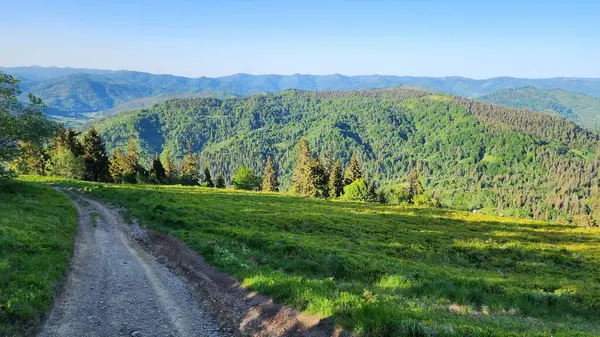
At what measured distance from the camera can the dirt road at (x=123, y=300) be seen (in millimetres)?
11086

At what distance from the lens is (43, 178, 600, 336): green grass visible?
10.7m

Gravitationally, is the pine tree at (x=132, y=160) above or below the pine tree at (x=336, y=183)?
above

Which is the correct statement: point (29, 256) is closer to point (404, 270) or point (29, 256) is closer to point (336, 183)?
point (404, 270)

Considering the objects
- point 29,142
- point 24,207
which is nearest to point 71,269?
point 24,207

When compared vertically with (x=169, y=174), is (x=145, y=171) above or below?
above

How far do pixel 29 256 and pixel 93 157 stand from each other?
73.2m

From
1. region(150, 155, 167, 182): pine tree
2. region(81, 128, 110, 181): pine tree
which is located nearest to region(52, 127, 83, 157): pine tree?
region(81, 128, 110, 181): pine tree

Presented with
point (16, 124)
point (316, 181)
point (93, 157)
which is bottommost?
point (316, 181)

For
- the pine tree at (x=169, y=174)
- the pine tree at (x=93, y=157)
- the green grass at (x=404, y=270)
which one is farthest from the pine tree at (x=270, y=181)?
the green grass at (x=404, y=270)

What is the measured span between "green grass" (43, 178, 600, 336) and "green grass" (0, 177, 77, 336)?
20.8ft

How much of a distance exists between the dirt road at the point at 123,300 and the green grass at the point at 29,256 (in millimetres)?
601

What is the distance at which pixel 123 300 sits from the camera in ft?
43.3

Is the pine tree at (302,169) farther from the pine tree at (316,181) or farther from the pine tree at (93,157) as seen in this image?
the pine tree at (93,157)

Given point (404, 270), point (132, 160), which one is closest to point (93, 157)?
point (132, 160)
